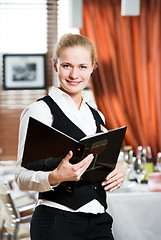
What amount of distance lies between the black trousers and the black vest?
40 mm

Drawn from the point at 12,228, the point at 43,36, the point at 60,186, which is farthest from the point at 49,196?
the point at 43,36

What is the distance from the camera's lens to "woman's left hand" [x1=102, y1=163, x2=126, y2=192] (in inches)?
58.7

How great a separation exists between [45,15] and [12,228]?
264 centimetres

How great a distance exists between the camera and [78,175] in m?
1.27

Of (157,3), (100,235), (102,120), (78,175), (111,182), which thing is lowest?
(100,235)

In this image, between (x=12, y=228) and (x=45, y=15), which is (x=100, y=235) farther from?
(x=45, y=15)

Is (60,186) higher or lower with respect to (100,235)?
higher

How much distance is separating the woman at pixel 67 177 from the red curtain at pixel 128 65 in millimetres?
→ 2880

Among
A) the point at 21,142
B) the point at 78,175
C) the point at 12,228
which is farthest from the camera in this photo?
the point at 12,228

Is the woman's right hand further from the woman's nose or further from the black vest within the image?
the woman's nose

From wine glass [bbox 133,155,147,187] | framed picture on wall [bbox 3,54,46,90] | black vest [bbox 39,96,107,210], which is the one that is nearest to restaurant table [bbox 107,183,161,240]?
wine glass [bbox 133,155,147,187]

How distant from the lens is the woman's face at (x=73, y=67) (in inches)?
56.4

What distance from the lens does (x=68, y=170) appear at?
1249 millimetres

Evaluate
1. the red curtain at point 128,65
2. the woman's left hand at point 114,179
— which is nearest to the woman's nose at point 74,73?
the woman's left hand at point 114,179
